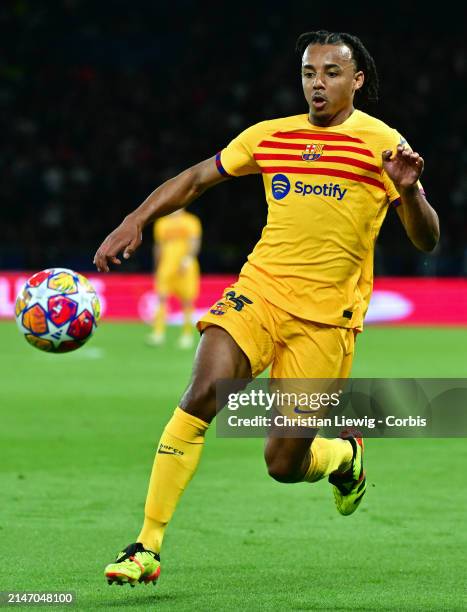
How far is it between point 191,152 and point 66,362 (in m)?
11.0

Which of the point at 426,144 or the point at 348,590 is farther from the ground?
the point at 426,144

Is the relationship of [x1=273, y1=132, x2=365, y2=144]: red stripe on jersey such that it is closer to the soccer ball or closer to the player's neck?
the player's neck

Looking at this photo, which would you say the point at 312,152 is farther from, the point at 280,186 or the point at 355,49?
the point at 355,49

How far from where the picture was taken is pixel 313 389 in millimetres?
5484

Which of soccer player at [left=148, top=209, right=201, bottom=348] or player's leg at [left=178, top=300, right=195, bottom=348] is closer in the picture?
player's leg at [left=178, top=300, right=195, bottom=348]

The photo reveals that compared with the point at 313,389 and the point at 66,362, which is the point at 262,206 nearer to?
the point at 66,362

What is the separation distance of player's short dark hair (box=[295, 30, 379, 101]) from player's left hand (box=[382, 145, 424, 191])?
2.20 feet

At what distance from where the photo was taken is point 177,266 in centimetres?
1816

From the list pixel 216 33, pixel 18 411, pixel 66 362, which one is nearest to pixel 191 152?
pixel 216 33

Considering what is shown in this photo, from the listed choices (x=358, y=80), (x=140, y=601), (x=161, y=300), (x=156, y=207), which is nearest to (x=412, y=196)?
(x=358, y=80)

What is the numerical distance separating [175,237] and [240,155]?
13.1 meters

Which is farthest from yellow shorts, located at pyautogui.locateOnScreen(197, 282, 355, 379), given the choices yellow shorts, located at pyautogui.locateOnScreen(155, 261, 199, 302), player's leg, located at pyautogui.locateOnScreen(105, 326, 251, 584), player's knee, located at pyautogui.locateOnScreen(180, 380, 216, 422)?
yellow shorts, located at pyautogui.locateOnScreen(155, 261, 199, 302)

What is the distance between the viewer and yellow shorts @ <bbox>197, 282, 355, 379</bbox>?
532cm

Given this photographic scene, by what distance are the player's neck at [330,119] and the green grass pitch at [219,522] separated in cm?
203
